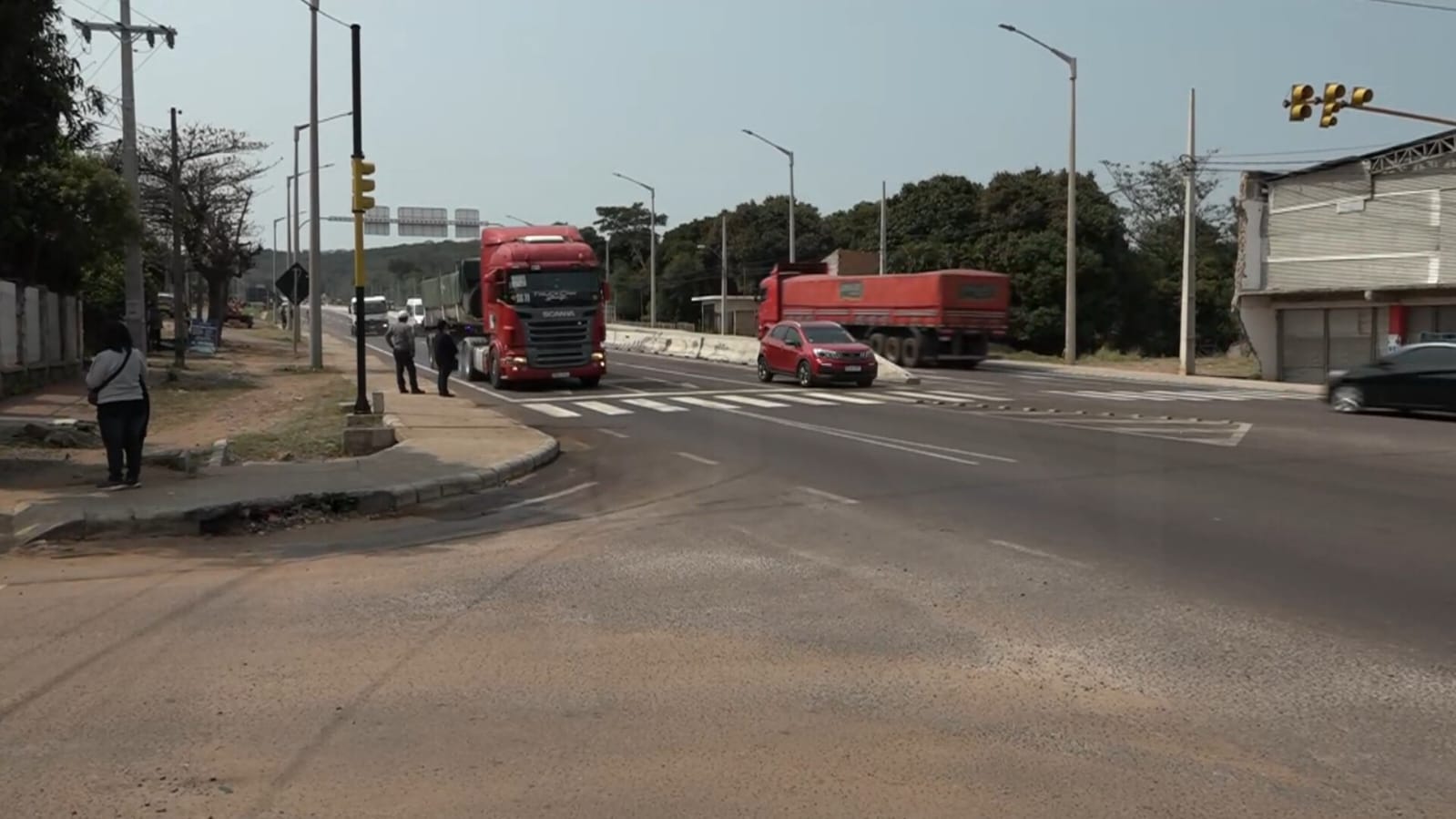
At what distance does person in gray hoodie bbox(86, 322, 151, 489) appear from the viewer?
12.3 m

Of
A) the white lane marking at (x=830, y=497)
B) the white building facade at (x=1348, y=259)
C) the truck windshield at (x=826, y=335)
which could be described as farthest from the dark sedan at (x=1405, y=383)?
the white lane marking at (x=830, y=497)

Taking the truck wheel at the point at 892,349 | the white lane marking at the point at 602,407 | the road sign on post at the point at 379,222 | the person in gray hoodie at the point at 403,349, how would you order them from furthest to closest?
the road sign on post at the point at 379,222 → the truck wheel at the point at 892,349 → the person in gray hoodie at the point at 403,349 → the white lane marking at the point at 602,407

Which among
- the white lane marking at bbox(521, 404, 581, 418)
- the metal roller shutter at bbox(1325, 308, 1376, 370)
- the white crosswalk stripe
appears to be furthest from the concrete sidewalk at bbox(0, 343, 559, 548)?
the metal roller shutter at bbox(1325, 308, 1376, 370)

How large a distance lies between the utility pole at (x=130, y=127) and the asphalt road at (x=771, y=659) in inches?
678

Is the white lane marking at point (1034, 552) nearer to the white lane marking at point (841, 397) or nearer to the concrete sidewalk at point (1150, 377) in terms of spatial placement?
the white lane marking at point (841, 397)

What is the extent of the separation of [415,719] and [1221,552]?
21.1ft

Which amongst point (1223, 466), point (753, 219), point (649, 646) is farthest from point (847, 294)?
point (753, 219)

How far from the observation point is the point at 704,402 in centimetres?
2580

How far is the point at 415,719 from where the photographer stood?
18.3 feet

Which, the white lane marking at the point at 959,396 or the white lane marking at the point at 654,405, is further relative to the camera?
the white lane marking at the point at 959,396

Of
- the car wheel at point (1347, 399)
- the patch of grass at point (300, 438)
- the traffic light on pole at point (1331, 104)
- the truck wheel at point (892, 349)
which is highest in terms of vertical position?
the traffic light on pole at point (1331, 104)

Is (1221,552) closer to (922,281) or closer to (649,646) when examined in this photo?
(649,646)

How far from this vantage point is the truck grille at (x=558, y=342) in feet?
94.3

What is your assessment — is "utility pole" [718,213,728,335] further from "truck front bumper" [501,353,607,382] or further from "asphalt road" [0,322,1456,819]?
"asphalt road" [0,322,1456,819]
